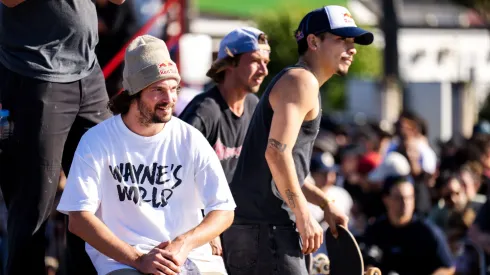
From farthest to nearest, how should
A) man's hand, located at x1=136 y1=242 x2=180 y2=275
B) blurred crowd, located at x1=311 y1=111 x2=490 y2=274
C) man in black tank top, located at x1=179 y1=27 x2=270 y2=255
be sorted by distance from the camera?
blurred crowd, located at x1=311 y1=111 x2=490 y2=274 → man in black tank top, located at x1=179 y1=27 x2=270 y2=255 → man's hand, located at x1=136 y1=242 x2=180 y2=275

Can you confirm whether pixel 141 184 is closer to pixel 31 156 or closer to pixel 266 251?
pixel 31 156

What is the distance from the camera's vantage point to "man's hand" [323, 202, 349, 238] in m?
6.06

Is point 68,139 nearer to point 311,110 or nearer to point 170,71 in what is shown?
point 170,71

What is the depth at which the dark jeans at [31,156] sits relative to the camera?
532 cm

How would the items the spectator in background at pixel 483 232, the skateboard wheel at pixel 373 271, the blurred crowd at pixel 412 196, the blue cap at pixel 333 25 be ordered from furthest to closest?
the blurred crowd at pixel 412 196 < the spectator in background at pixel 483 232 < the skateboard wheel at pixel 373 271 < the blue cap at pixel 333 25

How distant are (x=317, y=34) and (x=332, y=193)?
5.09 meters

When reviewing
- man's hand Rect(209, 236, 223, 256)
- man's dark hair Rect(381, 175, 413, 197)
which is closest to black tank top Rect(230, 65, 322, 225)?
man's hand Rect(209, 236, 223, 256)

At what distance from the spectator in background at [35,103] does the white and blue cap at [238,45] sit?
158 cm

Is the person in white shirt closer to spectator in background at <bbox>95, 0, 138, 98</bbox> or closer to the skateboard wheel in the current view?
the skateboard wheel

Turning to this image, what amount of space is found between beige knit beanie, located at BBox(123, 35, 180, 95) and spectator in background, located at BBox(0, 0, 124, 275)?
1.01 feet

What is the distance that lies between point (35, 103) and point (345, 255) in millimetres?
1869

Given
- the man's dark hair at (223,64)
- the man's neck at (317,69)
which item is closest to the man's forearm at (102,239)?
the man's neck at (317,69)

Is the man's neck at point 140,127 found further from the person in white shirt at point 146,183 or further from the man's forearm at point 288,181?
the man's forearm at point 288,181

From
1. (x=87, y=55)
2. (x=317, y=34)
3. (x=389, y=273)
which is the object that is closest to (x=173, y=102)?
(x=87, y=55)
